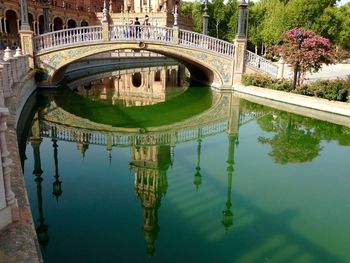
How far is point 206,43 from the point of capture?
1573 cm

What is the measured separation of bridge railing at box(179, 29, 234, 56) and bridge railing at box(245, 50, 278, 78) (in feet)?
2.74

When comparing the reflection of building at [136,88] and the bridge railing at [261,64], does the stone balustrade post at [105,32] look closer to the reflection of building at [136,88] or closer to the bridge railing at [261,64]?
the reflection of building at [136,88]

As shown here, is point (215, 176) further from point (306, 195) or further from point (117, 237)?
point (117, 237)

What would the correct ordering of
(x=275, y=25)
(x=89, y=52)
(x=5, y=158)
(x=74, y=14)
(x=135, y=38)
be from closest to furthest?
(x=5, y=158) < (x=89, y=52) < (x=135, y=38) < (x=275, y=25) < (x=74, y=14)

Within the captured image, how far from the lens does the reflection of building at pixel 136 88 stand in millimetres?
14609

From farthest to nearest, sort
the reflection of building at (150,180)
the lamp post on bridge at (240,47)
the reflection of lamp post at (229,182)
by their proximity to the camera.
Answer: the lamp post on bridge at (240,47)
the reflection of lamp post at (229,182)
the reflection of building at (150,180)

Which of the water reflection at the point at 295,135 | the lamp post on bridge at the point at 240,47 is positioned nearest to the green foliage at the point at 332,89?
the water reflection at the point at 295,135

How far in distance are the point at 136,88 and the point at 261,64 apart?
6.25 metres

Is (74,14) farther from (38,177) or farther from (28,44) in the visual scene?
(38,177)

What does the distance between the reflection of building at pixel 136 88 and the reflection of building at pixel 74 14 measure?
36.2 feet

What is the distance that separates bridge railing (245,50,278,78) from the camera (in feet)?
51.9

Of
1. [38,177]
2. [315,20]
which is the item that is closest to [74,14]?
[315,20]

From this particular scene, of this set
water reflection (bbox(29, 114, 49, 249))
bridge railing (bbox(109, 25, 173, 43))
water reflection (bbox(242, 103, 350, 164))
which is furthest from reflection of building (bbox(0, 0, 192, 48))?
water reflection (bbox(242, 103, 350, 164))

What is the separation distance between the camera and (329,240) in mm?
4301
